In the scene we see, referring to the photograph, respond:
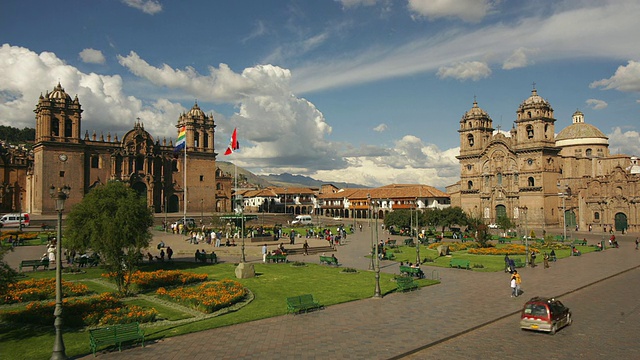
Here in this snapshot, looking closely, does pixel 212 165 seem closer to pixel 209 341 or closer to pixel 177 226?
pixel 177 226

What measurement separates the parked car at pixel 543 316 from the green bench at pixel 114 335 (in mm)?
13053

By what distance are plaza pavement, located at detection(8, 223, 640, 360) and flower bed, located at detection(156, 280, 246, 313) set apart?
2242 millimetres

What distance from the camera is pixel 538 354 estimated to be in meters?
13.6

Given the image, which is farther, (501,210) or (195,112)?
(195,112)

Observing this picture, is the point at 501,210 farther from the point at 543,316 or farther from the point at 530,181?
the point at 543,316

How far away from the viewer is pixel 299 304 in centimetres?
1823

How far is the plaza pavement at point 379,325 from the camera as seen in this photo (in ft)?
44.5

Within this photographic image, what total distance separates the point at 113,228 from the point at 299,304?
395 inches

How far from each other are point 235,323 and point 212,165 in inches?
2695

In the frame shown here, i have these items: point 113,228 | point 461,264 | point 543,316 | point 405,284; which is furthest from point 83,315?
point 461,264

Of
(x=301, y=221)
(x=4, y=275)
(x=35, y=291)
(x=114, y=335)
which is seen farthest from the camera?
(x=301, y=221)

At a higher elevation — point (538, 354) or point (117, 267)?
point (117, 267)

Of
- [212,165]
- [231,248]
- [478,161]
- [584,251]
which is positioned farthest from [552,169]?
[212,165]

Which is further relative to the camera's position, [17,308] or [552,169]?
[552,169]
